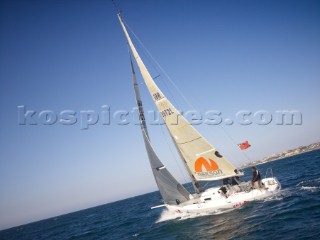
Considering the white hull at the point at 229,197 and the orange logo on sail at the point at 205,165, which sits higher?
the orange logo on sail at the point at 205,165

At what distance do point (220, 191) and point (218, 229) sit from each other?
3.27 metres

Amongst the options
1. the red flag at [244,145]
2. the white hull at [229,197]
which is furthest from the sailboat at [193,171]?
the red flag at [244,145]

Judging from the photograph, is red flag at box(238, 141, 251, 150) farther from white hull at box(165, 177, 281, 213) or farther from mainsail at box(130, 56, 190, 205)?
mainsail at box(130, 56, 190, 205)

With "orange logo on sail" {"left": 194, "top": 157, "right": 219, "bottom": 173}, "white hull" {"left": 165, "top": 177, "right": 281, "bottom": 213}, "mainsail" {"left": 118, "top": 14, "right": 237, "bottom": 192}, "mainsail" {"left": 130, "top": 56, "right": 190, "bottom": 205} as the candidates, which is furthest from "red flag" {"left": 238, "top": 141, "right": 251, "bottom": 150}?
"mainsail" {"left": 130, "top": 56, "right": 190, "bottom": 205}

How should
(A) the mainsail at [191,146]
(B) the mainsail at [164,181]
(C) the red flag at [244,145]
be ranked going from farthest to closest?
(B) the mainsail at [164,181] → (A) the mainsail at [191,146] → (C) the red flag at [244,145]

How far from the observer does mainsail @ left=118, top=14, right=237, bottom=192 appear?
16.9 m

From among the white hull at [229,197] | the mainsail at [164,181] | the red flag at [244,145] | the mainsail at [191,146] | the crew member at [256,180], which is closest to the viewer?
the white hull at [229,197]

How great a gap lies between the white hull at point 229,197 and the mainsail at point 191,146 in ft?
3.54

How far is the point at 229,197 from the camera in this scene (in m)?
16.4

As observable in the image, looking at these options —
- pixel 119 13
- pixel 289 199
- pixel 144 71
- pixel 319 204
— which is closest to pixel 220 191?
pixel 289 199

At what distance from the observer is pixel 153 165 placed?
1911 cm

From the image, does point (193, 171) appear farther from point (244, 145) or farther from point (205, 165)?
point (244, 145)

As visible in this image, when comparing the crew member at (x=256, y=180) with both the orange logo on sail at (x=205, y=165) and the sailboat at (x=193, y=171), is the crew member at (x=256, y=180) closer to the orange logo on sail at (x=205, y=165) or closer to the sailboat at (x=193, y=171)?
Result: the sailboat at (x=193, y=171)

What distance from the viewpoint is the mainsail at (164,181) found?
60.8 feet
